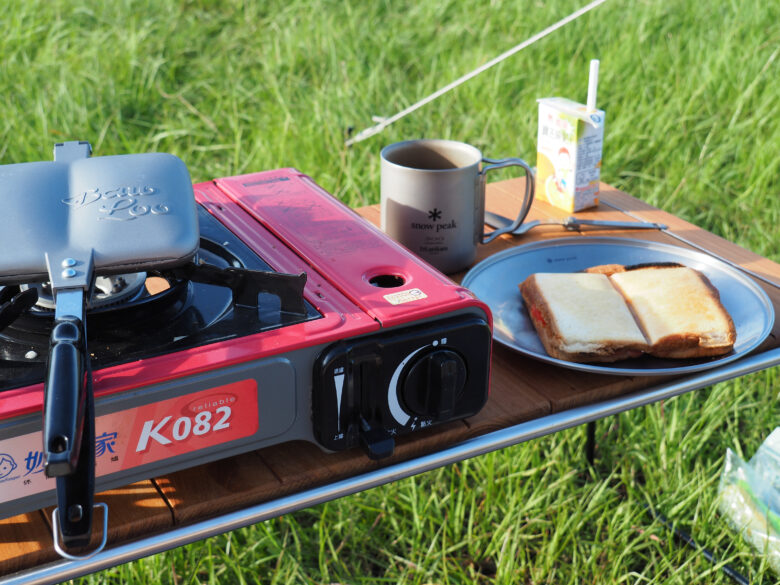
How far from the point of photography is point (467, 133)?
2785 mm

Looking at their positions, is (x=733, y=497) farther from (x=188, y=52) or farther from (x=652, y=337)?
(x=188, y=52)

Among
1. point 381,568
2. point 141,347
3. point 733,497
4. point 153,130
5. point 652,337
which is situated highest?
point 141,347

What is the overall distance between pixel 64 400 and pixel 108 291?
0.80 ft

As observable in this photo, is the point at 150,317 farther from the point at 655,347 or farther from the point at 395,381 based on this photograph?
the point at 655,347

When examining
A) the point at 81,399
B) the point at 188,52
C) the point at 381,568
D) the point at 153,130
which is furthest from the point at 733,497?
the point at 188,52

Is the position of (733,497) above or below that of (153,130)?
below

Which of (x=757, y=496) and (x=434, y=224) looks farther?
(x=757, y=496)

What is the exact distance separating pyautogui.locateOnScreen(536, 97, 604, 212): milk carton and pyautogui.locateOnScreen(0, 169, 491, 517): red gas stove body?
57 centimetres

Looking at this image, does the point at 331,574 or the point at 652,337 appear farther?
→ the point at 331,574

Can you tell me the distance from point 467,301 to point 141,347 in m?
0.31

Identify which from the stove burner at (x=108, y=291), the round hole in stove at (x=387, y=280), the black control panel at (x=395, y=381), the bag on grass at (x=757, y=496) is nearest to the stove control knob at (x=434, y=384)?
the black control panel at (x=395, y=381)

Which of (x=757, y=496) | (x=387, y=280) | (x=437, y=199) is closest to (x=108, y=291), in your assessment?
(x=387, y=280)

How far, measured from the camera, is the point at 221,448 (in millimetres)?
777

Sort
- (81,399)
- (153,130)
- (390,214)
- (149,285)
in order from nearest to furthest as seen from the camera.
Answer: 1. (81,399)
2. (149,285)
3. (390,214)
4. (153,130)
